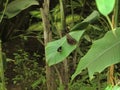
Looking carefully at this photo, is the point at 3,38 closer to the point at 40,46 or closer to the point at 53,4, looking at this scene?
the point at 53,4

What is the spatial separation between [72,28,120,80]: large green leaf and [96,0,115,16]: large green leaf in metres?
0.41

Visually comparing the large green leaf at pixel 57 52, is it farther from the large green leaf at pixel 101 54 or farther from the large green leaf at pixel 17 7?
the large green leaf at pixel 17 7

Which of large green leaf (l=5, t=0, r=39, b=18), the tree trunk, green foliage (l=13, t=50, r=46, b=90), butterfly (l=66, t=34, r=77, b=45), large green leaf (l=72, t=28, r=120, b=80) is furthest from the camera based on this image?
green foliage (l=13, t=50, r=46, b=90)

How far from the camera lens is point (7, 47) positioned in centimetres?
248

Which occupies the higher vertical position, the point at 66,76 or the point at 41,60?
the point at 66,76

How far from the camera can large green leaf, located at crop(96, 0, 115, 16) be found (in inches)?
12.5

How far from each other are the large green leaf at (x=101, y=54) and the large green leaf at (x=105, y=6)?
0.41 metres

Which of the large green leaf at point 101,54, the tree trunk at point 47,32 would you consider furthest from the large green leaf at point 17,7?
the large green leaf at point 101,54

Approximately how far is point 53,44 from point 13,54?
60.5 inches

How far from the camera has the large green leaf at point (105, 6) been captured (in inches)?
12.5

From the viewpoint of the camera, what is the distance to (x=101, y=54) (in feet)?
2.47

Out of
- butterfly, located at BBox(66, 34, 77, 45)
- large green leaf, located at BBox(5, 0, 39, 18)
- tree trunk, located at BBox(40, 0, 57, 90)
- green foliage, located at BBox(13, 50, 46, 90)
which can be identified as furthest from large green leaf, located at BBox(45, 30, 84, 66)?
green foliage, located at BBox(13, 50, 46, 90)

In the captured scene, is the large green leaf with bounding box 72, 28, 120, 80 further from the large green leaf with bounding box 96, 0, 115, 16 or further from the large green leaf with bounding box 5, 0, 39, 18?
the large green leaf with bounding box 5, 0, 39, 18

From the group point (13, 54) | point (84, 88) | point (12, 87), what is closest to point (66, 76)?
point (84, 88)
